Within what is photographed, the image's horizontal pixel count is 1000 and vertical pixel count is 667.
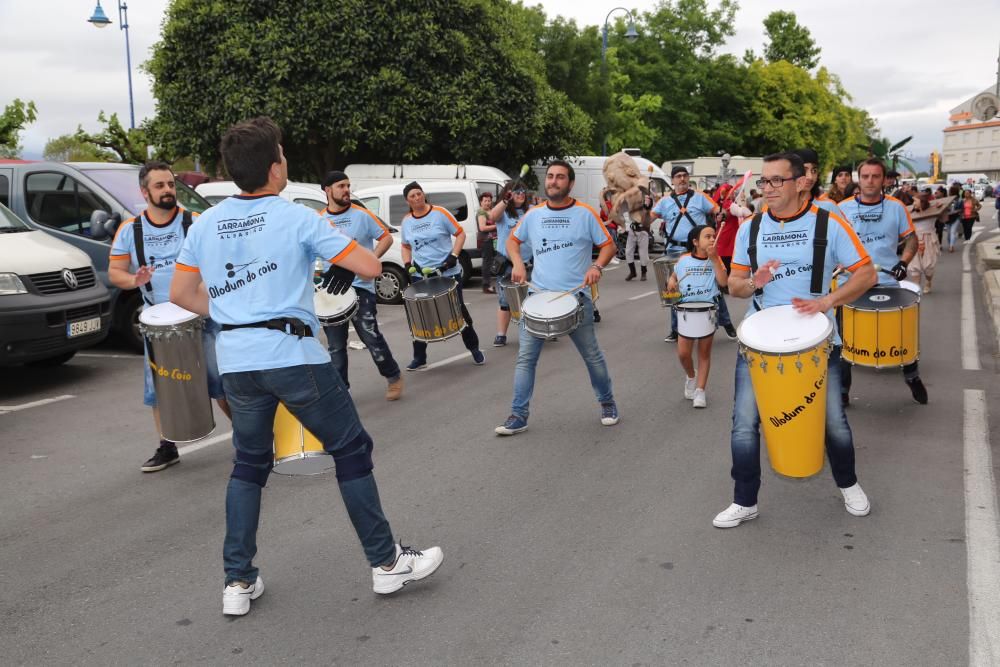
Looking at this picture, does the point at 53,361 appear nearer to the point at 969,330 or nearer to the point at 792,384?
the point at 792,384

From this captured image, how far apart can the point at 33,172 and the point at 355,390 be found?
194 inches

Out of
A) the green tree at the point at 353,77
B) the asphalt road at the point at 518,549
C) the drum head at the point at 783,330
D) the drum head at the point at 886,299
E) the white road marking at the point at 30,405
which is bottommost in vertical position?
the asphalt road at the point at 518,549

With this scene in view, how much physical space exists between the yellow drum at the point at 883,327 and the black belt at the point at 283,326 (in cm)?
472

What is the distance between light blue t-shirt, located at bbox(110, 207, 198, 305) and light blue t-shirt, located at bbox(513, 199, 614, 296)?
2.43 m

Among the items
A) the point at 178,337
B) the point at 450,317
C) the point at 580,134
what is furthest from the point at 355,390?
the point at 580,134

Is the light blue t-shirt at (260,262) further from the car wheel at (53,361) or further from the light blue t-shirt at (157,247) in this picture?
the car wheel at (53,361)

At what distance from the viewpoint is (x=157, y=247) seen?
5652mm

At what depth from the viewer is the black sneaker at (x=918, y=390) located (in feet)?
23.4

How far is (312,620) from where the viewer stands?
12.3 feet

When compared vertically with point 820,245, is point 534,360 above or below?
below

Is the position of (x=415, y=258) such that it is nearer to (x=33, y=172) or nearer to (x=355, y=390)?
(x=355, y=390)

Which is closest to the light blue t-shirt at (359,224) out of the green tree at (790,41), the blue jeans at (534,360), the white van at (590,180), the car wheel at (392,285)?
the blue jeans at (534,360)

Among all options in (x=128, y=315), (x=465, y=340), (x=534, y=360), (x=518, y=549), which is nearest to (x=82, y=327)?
(x=128, y=315)

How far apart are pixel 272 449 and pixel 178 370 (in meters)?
1.78
